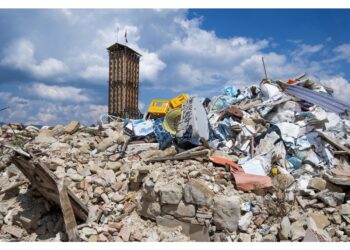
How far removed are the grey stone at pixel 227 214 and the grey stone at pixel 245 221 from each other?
62 mm

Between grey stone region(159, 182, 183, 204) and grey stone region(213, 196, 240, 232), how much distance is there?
0.60 m

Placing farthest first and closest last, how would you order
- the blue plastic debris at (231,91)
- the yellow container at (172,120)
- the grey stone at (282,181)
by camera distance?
the blue plastic debris at (231,91) → the yellow container at (172,120) → the grey stone at (282,181)

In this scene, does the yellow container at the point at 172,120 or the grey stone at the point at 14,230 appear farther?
the yellow container at the point at 172,120

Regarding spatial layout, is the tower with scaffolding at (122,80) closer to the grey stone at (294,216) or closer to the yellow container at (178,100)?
the yellow container at (178,100)

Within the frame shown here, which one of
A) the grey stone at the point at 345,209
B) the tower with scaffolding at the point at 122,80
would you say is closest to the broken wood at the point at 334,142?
the grey stone at the point at 345,209

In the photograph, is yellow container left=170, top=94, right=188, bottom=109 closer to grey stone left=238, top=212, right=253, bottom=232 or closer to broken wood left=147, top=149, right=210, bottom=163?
broken wood left=147, top=149, right=210, bottom=163

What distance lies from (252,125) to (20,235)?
5.20 m

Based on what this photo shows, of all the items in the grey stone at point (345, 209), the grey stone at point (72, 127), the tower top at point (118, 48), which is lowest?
the grey stone at point (345, 209)

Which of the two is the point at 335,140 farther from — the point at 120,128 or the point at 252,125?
the point at 120,128

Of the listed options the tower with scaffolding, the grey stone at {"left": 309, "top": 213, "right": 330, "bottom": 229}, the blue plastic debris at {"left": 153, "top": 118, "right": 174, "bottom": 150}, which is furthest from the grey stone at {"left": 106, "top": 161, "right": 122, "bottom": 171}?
the tower with scaffolding

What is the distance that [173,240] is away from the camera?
5.05m

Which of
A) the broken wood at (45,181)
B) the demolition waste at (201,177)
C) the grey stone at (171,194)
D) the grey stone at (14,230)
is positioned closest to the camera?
the demolition waste at (201,177)

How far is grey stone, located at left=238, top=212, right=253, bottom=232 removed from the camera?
16.6ft

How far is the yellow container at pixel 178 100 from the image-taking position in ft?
28.2
